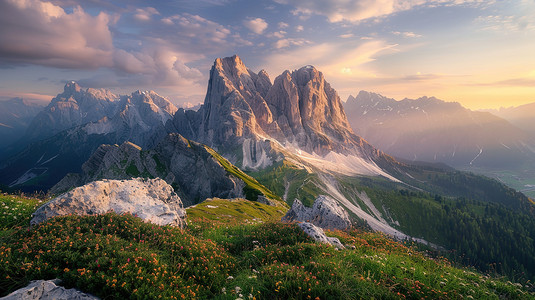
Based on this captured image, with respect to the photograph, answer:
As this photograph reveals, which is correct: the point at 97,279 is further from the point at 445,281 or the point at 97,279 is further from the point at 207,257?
the point at 445,281

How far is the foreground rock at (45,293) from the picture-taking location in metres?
7.03

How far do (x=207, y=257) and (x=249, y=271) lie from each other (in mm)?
2107

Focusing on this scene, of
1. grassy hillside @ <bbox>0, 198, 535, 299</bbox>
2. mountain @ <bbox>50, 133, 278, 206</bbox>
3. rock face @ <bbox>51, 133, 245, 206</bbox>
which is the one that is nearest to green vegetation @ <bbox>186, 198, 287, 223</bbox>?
grassy hillside @ <bbox>0, 198, 535, 299</bbox>

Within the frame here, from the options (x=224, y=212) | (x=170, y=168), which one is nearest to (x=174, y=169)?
(x=170, y=168)

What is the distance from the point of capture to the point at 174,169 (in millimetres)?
185500

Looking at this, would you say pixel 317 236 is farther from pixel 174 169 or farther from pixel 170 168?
pixel 170 168

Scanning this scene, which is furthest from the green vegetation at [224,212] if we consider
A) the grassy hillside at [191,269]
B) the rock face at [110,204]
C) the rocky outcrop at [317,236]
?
the grassy hillside at [191,269]

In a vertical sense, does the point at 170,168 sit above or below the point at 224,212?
below

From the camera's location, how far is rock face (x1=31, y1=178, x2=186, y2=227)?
51.3 ft

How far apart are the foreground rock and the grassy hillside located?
0.97ft

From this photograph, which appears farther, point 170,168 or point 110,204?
point 170,168

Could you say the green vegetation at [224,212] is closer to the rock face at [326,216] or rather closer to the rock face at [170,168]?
the rock face at [326,216]

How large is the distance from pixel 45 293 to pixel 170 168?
192 metres

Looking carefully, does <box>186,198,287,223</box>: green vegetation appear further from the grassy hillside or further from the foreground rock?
the foreground rock
